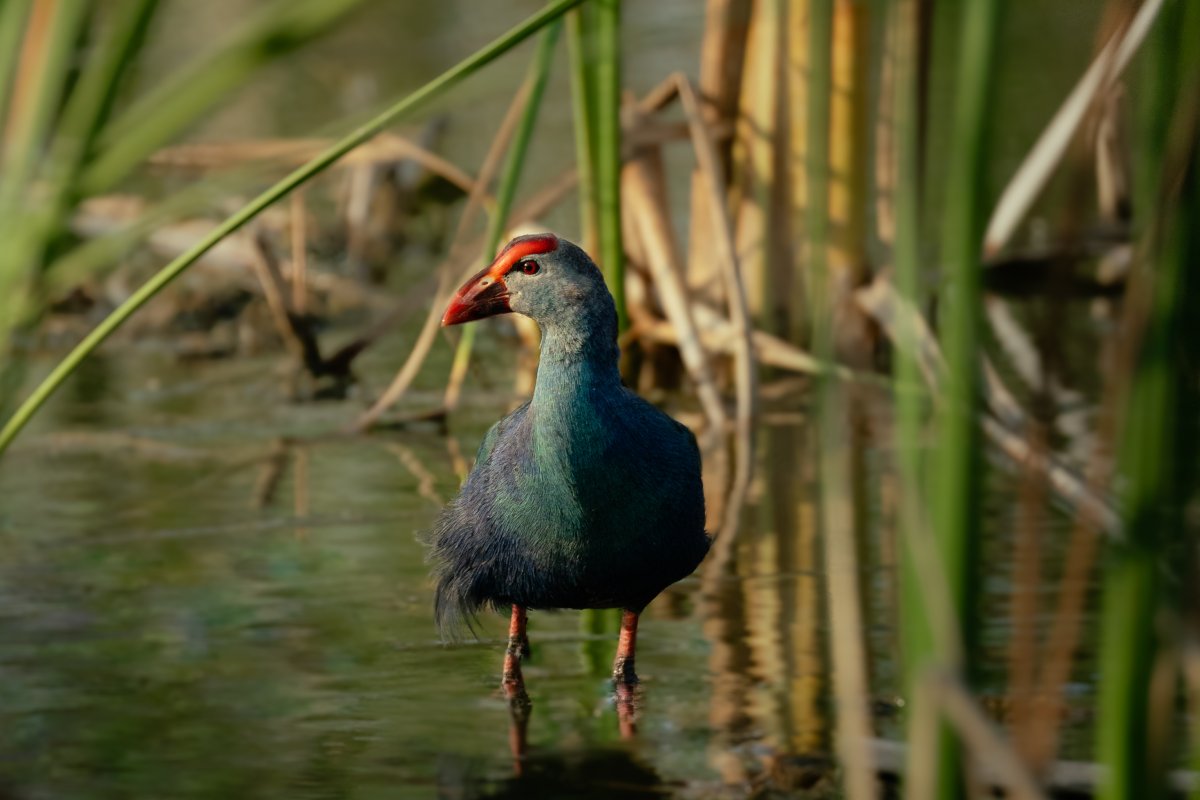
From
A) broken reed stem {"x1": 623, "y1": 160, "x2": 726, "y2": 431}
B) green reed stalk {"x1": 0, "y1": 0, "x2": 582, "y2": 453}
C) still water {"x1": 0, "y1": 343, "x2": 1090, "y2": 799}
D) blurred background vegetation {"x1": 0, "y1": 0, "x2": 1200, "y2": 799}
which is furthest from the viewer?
broken reed stem {"x1": 623, "y1": 160, "x2": 726, "y2": 431}

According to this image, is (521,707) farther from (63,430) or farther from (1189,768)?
(63,430)

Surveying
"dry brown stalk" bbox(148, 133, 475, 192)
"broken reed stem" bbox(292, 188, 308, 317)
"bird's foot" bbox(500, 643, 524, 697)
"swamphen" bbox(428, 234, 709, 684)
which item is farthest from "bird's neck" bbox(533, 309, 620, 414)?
"broken reed stem" bbox(292, 188, 308, 317)

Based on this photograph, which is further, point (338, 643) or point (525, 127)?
point (338, 643)

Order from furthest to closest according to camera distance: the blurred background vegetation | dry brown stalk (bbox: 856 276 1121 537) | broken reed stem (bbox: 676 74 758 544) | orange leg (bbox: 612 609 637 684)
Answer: broken reed stem (bbox: 676 74 758 544), dry brown stalk (bbox: 856 276 1121 537), orange leg (bbox: 612 609 637 684), the blurred background vegetation

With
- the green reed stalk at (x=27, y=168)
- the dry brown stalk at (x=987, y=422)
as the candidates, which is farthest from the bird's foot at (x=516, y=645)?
the green reed stalk at (x=27, y=168)

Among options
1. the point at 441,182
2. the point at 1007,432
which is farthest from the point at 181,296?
the point at 1007,432

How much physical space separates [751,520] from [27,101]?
3.33 metres

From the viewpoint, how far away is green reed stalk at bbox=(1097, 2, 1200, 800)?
1.24 meters

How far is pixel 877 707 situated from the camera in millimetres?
3232

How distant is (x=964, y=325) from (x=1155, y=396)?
17cm

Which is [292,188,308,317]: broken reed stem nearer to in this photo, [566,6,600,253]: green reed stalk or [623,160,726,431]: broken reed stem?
[623,160,726,431]: broken reed stem

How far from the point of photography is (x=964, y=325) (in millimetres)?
1209

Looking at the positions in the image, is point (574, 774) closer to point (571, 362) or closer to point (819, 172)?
point (571, 362)

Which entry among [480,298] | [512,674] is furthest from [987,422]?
[480,298]
